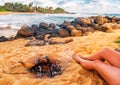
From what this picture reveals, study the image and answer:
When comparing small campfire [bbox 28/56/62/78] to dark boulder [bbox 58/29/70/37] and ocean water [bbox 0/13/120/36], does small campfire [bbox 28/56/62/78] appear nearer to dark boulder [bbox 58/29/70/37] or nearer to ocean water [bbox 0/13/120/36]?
dark boulder [bbox 58/29/70/37]

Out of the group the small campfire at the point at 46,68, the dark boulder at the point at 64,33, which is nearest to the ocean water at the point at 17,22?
the dark boulder at the point at 64,33

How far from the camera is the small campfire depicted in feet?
13.2

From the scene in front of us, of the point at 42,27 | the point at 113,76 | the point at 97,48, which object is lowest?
the point at 42,27

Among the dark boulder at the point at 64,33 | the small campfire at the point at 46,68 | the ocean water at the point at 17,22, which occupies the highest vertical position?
the small campfire at the point at 46,68

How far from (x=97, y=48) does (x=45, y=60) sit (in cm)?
234

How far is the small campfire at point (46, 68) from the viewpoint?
403 centimetres

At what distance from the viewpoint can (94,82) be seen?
12.2ft

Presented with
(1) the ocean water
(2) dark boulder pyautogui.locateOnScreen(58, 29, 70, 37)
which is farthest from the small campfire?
(1) the ocean water

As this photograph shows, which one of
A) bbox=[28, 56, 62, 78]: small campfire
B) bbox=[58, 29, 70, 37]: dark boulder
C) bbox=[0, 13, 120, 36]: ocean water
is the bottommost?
bbox=[0, 13, 120, 36]: ocean water

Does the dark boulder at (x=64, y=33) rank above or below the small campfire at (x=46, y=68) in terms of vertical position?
below

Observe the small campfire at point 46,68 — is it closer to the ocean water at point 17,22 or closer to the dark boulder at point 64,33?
the dark boulder at point 64,33

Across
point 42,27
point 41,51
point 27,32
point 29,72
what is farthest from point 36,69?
point 42,27

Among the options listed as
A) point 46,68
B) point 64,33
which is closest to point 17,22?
point 64,33

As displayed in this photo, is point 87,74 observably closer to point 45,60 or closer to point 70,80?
point 70,80
